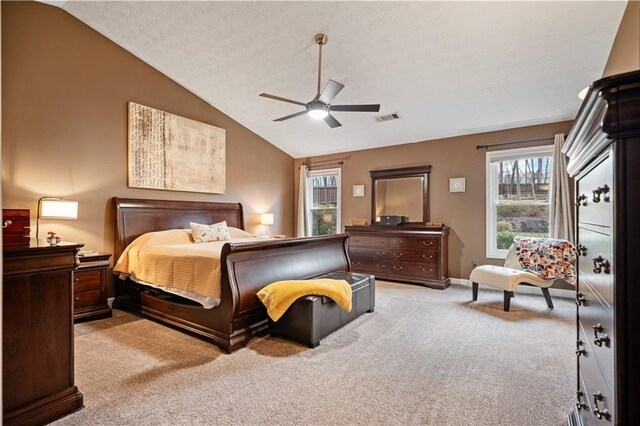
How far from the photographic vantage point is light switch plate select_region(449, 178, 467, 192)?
526 cm

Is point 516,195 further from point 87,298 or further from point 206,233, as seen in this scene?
point 87,298

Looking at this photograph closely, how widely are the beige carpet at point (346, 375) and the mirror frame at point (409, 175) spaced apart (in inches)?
97.1

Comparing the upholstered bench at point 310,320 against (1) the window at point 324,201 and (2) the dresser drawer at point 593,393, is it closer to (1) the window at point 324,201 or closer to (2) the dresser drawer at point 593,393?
(2) the dresser drawer at point 593,393

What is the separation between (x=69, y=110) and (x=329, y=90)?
10.6 ft

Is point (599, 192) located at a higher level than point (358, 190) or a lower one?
lower

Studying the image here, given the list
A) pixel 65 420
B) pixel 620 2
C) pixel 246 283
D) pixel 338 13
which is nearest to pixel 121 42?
pixel 338 13

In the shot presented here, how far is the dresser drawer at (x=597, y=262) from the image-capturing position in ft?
3.24

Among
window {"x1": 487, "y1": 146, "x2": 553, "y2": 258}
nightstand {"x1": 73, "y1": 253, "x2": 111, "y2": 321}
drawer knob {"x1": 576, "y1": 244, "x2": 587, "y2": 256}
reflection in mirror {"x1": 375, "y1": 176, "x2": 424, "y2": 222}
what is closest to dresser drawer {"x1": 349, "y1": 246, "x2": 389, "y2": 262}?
reflection in mirror {"x1": 375, "y1": 176, "x2": 424, "y2": 222}

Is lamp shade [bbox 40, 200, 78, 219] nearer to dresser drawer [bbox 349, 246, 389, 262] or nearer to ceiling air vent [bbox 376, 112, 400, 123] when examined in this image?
dresser drawer [bbox 349, 246, 389, 262]

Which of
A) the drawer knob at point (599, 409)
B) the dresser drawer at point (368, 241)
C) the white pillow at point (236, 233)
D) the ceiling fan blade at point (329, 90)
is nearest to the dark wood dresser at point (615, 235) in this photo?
the drawer knob at point (599, 409)

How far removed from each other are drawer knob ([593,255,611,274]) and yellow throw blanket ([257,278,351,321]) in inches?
79.9

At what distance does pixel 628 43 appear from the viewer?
109 inches

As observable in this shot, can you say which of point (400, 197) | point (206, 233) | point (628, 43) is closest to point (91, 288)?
point (206, 233)

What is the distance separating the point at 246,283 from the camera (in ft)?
9.54
